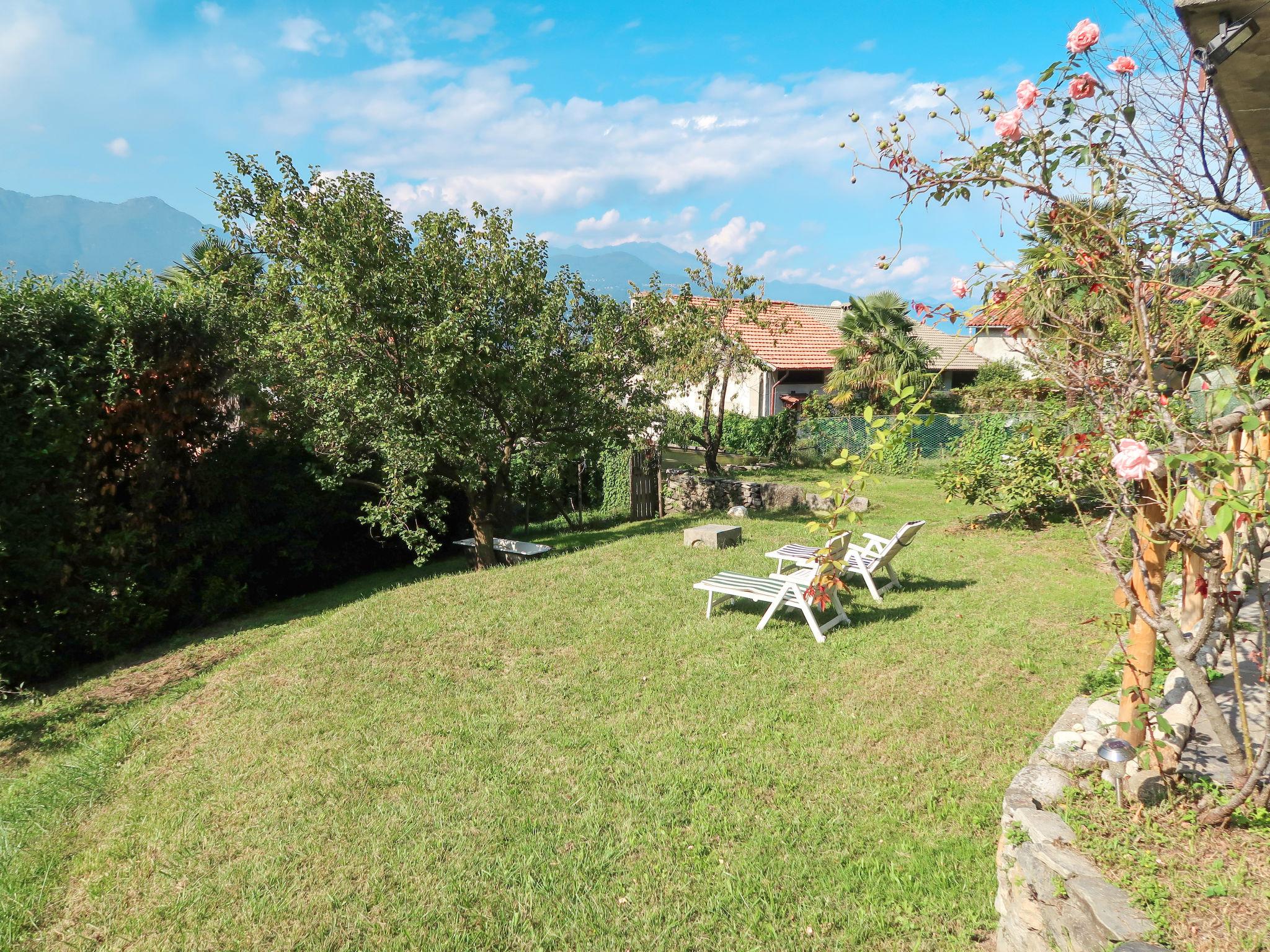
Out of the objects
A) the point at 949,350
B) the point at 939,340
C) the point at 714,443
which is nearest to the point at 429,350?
the point at 714,443

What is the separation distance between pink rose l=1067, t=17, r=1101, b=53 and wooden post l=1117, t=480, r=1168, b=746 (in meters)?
1.84

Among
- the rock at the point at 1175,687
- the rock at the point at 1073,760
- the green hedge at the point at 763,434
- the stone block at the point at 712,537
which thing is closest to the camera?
the rock at the point at 1073,760

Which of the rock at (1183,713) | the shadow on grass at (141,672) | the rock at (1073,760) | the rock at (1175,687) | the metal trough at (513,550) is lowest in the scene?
the shadow on grass at (141,672)

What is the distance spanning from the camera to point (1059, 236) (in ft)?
11.2

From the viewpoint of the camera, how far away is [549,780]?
431 centimetres

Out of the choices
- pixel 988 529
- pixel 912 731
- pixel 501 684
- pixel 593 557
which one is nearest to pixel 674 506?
pixel 593 557

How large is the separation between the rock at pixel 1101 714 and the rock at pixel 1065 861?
3.29 ft

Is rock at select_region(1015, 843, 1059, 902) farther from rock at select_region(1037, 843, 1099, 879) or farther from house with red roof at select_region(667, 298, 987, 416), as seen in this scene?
house with red roof at select_region(667, 298, 987, 416)

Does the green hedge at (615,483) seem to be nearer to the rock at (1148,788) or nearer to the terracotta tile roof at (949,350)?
the rock at (1148,788)

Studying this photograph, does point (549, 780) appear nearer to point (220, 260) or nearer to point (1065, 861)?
point (1065, 861)

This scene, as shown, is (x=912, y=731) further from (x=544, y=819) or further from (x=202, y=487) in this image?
(x=202, y=487)

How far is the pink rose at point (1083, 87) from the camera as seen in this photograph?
3.10 metres

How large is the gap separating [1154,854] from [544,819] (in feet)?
9.11

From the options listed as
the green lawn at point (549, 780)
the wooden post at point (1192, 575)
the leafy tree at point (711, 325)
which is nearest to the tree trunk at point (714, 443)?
the leafy tree at point (711, 325)
